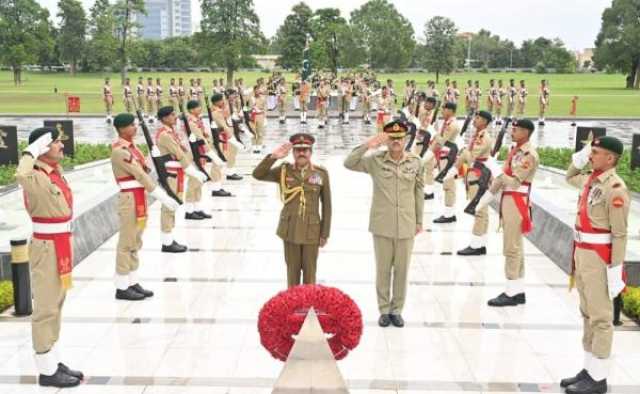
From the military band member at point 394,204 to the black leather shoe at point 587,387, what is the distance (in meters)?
1.79

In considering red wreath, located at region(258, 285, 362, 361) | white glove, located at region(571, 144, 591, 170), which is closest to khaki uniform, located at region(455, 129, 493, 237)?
white glove, located at region(571, 144, 591, 170)

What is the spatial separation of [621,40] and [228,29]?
3254 centimetres

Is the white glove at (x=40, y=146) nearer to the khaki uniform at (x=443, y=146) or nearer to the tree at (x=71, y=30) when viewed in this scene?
the khaki uniform at (x=443, y=146)

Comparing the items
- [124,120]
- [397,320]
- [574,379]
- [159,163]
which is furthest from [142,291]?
[574,379]

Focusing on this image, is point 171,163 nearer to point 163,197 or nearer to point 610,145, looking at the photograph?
point 163,197

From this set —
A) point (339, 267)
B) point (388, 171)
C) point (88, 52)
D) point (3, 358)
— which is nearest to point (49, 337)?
point (3, 358)

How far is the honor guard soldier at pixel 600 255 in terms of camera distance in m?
5.05

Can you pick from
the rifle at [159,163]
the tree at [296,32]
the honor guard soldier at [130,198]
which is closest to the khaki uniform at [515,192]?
the honor guard soldier at [130,198]

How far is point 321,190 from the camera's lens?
19.9 ft

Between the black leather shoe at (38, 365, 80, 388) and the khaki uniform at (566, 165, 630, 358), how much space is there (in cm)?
389

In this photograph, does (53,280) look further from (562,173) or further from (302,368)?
(562,173)

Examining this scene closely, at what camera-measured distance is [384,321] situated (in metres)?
6.58

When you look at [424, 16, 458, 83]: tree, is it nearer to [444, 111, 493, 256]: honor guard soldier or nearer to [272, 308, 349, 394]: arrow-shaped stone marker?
[444, 111, 493, 256]: honor guard soldier

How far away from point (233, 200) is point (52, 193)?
24.9 ft
